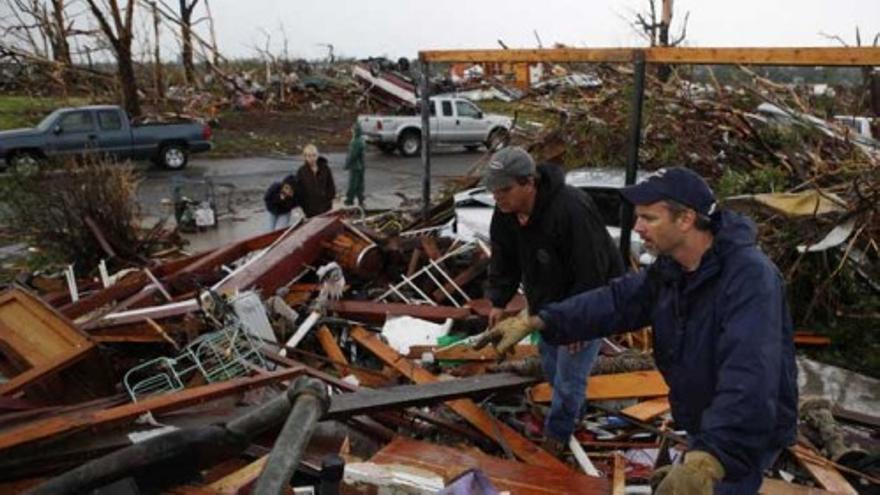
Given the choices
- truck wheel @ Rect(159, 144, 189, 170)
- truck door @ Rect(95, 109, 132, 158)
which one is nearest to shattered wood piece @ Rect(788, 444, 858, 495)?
truck door @ Rect(95, 109, 132, 158)

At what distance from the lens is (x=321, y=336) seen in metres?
5.80

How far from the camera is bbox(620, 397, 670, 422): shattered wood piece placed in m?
4.45

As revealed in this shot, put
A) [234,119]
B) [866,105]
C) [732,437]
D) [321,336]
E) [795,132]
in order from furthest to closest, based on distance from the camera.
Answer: [234,119] → [866,105] → [795,132] → [321,336] → [732,437]

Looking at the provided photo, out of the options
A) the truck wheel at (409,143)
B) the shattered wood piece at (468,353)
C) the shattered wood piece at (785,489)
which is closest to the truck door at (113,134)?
the truck wheel at (409,143)

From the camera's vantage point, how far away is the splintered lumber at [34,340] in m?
4.38

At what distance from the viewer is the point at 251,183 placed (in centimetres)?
→ 1700

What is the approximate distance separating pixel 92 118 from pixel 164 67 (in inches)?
487

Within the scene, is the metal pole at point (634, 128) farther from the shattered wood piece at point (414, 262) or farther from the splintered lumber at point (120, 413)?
the splintered lumber at point (120, 413)

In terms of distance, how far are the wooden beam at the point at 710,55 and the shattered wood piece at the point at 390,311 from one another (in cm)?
259

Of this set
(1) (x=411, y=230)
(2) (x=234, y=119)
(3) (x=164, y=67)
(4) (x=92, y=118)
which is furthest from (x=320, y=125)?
(1) (x=411, y=230)

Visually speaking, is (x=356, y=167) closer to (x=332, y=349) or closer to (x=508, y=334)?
(x=332, y=349)

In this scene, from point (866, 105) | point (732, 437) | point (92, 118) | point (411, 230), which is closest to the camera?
point (732, 437)

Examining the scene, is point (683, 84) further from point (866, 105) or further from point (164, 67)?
point (164, 67)

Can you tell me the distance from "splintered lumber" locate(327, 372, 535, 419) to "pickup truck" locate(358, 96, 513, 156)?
1796 centimetres
